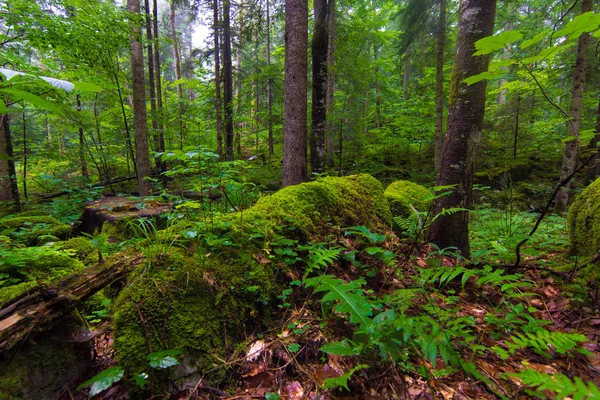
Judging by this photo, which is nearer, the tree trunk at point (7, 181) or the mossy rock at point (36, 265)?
the mossy rock at point (36, 265)

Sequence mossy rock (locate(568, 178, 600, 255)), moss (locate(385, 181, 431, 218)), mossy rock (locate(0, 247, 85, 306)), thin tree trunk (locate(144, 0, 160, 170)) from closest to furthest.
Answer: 1. mossy rock (locate(0, 247, 85, 306))
2. mossy rock (locate(568, 178, 600, 255))
3. moss (locate(385, 181, 431, 218))
4. thin tree trunk (locate(144, 0, 160, 170))

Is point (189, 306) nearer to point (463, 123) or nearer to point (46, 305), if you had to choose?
point (46, 305)

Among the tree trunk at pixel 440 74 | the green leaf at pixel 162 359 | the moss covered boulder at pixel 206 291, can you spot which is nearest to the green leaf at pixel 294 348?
the moss covered boulder at pixel 206 291

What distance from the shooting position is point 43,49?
168 inches

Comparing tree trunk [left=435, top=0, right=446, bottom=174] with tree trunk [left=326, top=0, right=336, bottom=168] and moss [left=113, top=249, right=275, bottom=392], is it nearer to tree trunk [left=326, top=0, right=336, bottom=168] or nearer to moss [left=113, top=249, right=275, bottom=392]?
tree trunk [left=326, top=0, right=336, bottom=168]

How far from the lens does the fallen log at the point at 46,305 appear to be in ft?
4.06

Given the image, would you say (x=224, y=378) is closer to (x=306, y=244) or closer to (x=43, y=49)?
(x=306, y=244)

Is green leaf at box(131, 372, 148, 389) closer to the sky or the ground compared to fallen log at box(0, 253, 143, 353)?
closer to the ground

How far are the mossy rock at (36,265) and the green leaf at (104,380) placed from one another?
947 millimetres

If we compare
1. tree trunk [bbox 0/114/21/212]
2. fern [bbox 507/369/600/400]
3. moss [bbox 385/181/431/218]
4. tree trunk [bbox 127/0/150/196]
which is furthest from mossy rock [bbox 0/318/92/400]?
tree trunk [bbox 0/114/21/212]

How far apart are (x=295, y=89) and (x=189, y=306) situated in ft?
14.2

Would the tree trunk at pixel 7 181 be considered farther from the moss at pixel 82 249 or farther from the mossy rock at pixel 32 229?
the moss at pixel 82 249

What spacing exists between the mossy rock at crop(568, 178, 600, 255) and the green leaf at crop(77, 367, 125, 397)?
3.97 meters

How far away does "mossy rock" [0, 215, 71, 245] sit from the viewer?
3.29 metres
